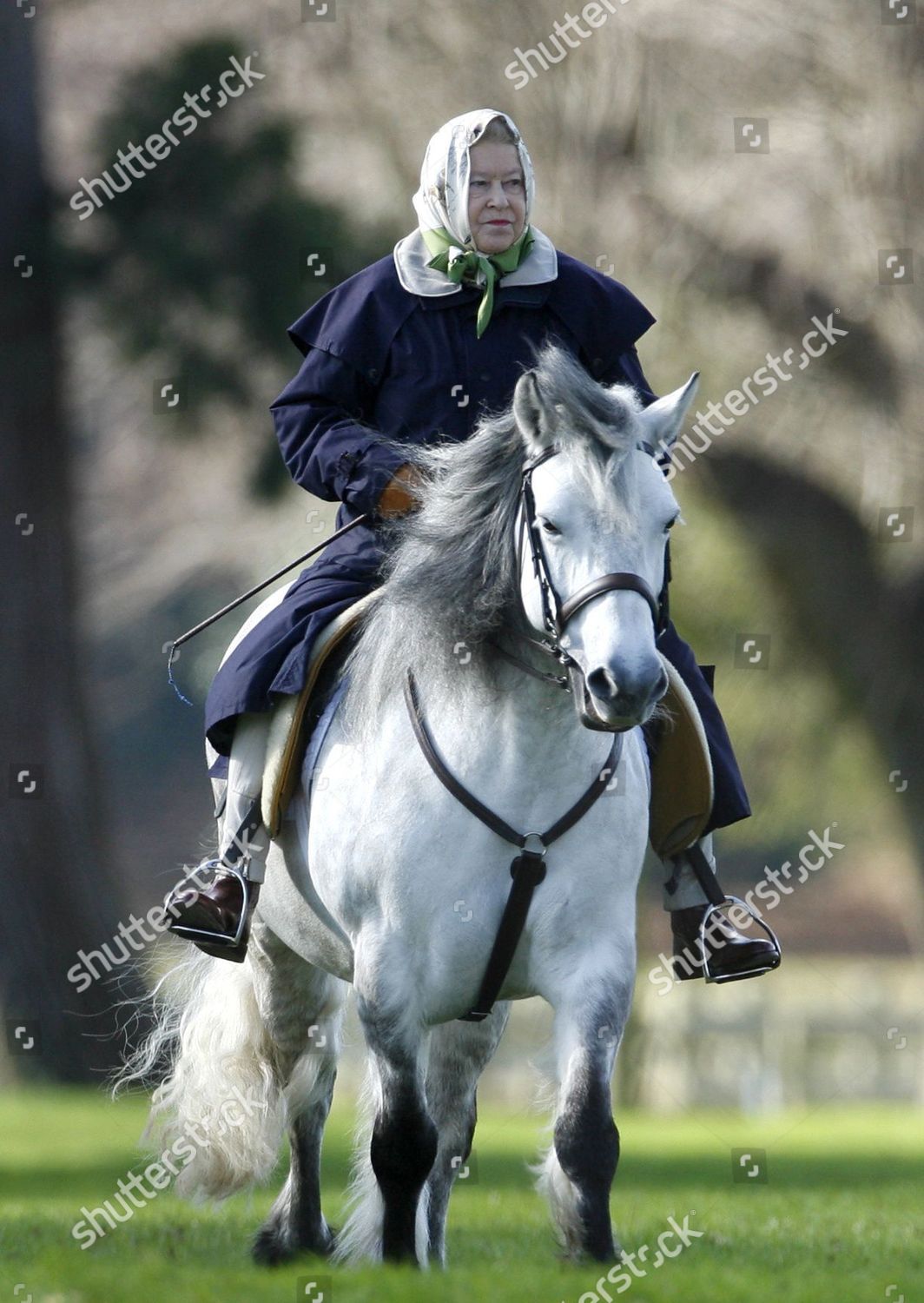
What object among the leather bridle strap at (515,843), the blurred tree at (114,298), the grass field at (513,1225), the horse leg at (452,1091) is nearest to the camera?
the leather bridle strap at (515,843)

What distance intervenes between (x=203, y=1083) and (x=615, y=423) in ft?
10.3

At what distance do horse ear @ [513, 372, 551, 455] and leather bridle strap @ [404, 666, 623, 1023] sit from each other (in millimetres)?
803

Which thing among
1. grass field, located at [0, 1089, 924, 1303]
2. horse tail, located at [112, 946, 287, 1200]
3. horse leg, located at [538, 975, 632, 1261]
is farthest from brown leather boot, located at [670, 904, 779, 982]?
horse tail, located at [112, 946, 287, 1200]

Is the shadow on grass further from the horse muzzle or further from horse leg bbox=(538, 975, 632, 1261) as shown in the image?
the horse muzzle

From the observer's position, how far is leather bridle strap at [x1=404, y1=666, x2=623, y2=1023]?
16.1 feet

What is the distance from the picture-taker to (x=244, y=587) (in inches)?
778

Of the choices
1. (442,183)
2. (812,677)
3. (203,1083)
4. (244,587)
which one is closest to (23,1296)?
(203,1083)

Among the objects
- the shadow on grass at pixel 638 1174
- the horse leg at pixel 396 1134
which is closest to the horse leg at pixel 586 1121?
the horse leg at pixel 396 1134

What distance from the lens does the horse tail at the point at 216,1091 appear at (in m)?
6.68

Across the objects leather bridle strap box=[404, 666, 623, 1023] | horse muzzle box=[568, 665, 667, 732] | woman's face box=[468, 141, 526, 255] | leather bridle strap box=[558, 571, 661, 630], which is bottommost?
leather bridle strap box=[404, 666, 623, 1023]

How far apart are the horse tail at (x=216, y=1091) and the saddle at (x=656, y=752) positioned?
4.10ft

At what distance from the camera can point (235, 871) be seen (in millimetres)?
5820

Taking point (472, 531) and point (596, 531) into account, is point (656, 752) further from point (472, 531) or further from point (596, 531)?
point (596, 531)

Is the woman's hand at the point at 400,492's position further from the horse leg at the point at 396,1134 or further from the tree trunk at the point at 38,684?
the tree trunk at the point at 38,684
